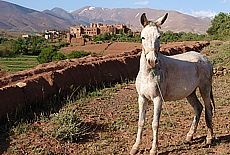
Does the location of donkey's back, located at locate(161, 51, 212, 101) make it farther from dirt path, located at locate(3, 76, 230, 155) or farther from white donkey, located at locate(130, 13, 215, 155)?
dirt path, located at locate(3, 76, 230, 155)

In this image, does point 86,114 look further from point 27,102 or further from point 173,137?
point 173,137

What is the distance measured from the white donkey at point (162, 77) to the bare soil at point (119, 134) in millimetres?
387

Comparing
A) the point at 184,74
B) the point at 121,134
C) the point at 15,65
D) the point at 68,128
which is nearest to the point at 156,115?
the point at 184,74

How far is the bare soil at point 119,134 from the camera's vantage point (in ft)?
19.8

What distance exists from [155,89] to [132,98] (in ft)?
17.0

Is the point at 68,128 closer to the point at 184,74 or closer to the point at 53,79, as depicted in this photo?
the point at 184,74

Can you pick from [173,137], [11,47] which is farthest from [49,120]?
[11,47]

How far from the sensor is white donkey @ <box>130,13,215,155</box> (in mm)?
4918

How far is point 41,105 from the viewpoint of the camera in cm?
892

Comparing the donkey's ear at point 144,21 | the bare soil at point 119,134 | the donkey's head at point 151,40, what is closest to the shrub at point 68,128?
the bare soil at point 119,134

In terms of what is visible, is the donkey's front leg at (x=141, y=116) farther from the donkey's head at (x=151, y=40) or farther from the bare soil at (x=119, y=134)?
the donkey's head at (x=151, y=40)

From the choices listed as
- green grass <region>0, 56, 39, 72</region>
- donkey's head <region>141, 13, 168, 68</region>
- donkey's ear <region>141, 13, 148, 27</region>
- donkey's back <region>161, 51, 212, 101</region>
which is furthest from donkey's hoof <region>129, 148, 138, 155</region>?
green grass <region>0, 56, 39, 72</region>

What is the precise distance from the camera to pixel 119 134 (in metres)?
6.95

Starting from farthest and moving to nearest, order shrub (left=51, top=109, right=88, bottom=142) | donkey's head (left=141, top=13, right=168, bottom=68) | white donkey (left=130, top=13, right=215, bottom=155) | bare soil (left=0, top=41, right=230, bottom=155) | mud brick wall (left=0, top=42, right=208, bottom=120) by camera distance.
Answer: mud brick wall (left=0, top=42, right=208, bottom=120)
shrub (left=51, top=109, right=88, bottom=142)
bare soil (left=0, top=41, right=230, bottom=155)
white donkey (left=130, top=13, right=215, bottom=155)
donkey's head (left=141, top=13, right=168, bottom=68)
